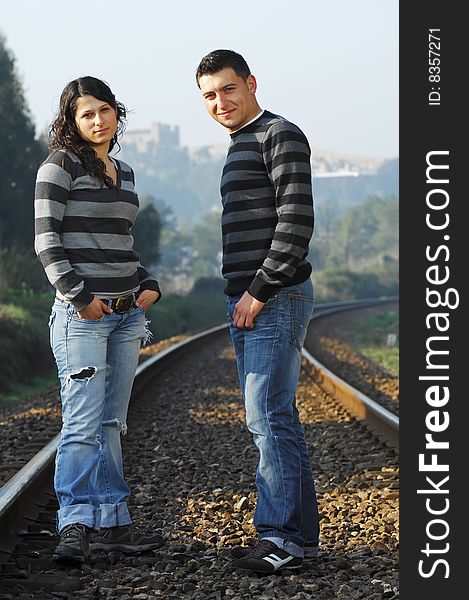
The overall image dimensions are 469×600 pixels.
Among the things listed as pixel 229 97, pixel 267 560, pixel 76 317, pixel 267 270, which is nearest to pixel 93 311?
pixel 76 317

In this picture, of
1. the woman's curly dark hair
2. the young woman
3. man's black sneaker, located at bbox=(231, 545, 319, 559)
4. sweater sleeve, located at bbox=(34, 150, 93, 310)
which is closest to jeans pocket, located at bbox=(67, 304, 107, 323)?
the young woman

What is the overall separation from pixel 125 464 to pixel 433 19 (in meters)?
4.12

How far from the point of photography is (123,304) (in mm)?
4297

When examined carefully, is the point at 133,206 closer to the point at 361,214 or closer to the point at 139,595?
the point at 139,595

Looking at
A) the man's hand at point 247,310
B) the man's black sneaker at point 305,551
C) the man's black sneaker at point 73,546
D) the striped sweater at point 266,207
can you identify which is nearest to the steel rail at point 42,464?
the man's black sneaker at point 73,546

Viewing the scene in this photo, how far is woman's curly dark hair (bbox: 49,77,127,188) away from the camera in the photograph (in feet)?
13.8

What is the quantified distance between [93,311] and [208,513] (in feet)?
5.33

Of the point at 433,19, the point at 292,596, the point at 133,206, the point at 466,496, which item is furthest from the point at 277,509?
the point at 433,19

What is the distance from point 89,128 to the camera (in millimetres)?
4242

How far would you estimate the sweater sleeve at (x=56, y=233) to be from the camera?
161 inches

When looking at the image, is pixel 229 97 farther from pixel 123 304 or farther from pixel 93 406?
pixel 93 406

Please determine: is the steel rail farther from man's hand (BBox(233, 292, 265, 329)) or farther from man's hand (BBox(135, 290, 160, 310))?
man's hand (BBox(233, 292, 265, 329))

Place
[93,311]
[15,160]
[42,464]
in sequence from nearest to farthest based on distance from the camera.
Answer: [93,311]
[42,464]
[15,160]

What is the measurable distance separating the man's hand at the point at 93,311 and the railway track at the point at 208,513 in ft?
3.36
